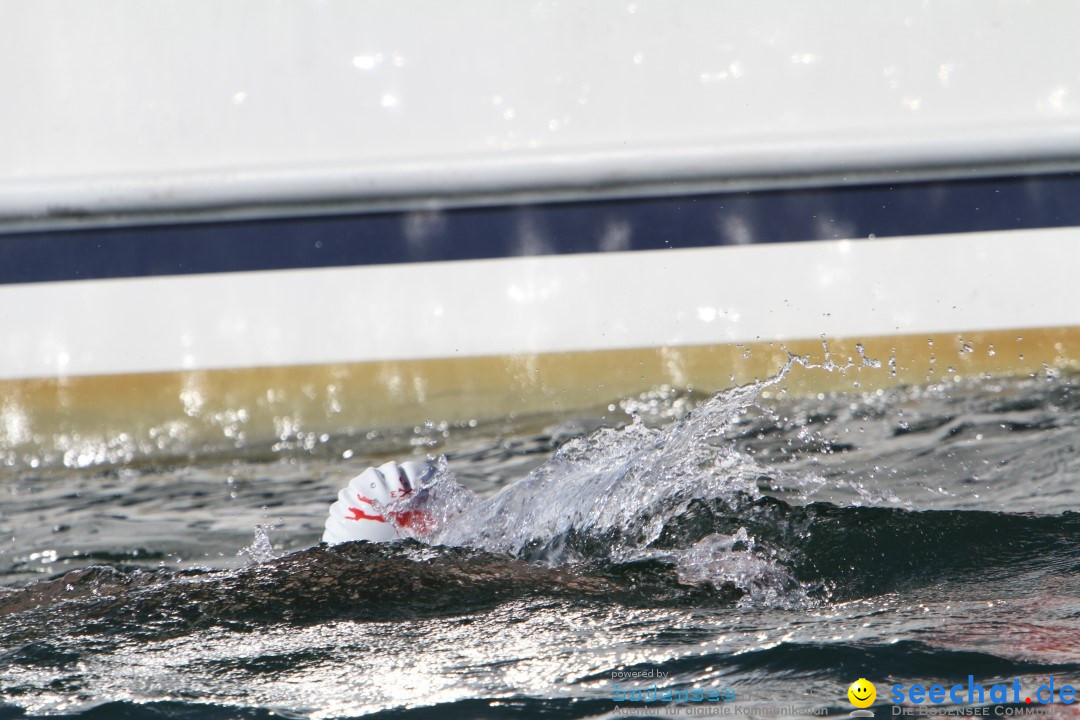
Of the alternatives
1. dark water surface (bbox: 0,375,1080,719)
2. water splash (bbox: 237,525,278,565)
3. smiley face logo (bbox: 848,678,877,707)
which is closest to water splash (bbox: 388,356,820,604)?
dark water surface (bbox: 0,375,1080,719)

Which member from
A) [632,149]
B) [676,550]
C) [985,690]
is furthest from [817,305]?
[985,690]

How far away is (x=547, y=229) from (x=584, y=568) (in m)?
0.86

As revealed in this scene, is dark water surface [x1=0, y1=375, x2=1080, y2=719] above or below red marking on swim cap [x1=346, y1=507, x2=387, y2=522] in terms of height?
below

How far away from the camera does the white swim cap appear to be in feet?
6.60

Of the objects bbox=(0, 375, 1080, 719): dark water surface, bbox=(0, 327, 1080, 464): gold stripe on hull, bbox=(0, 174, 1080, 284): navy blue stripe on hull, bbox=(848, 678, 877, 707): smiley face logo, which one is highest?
bbox=(0, 174, 1080, 284): navy blue stripe on hull

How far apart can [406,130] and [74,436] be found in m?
1.06

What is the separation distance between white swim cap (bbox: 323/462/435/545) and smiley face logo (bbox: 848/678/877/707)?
3.12ft

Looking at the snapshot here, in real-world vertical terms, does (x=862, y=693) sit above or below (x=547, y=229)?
below

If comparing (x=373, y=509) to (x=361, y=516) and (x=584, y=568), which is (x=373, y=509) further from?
(x=584, y=568)

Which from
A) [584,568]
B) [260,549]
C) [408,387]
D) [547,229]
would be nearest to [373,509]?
[260,549]

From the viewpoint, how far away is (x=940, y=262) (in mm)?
2414

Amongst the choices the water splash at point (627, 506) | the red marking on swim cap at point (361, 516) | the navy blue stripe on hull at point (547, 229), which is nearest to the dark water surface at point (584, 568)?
the water splash at point (627, 506)

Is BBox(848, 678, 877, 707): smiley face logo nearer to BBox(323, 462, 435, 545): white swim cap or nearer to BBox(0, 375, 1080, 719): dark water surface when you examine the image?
BBox(0, 375, 1080, 719): dark water surface

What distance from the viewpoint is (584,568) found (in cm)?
180
